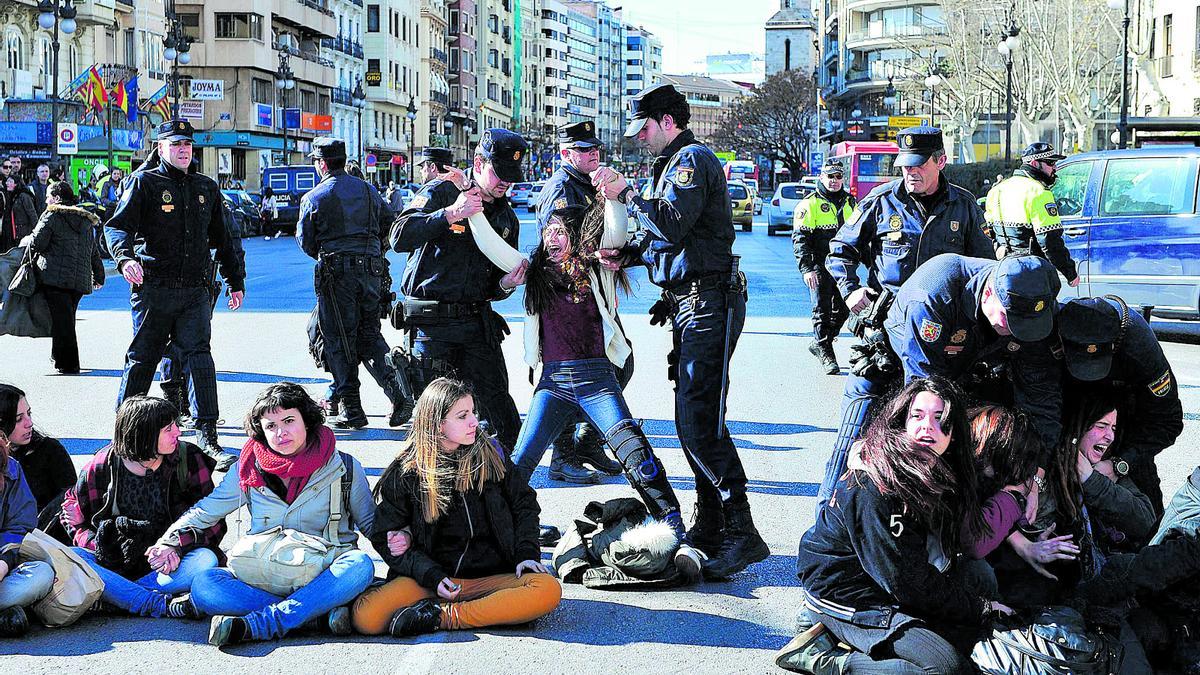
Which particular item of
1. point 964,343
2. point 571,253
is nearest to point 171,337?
point 571,253

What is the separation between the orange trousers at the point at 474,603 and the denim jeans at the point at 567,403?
0.93m

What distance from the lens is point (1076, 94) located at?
41.4 m

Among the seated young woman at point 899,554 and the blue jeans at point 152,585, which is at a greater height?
the seated young woman at point 899,554

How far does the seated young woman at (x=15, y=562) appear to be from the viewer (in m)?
5.66

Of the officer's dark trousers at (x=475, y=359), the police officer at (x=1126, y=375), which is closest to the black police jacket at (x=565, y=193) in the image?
the officer's dark trousers at (x=475, y=359)

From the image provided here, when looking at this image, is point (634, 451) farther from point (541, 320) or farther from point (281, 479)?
point (281, 479)

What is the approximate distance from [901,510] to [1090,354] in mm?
1332

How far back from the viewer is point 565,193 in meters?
7.47

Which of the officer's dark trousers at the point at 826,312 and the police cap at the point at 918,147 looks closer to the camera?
the police cap at the point at 918,147

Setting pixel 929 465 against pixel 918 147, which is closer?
pixel 929 465

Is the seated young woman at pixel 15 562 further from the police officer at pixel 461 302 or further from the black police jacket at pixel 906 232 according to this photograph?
the black police jacket at pixel 906 232

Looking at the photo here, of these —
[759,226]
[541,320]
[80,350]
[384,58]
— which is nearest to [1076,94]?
[759,226]

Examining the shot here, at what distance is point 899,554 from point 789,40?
17729 centimetres

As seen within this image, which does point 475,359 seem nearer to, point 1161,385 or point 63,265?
point 1161,385
